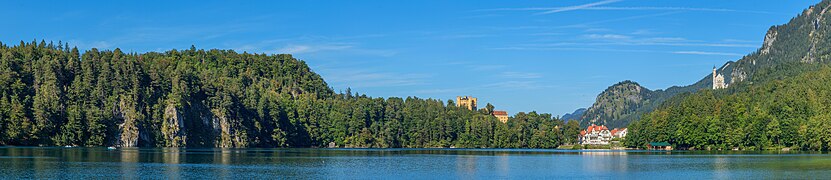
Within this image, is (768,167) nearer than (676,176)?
No

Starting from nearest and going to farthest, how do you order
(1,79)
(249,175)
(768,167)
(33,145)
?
(249,175) < (768,167) < (33,145) < (1,79)

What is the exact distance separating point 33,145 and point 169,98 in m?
40.4

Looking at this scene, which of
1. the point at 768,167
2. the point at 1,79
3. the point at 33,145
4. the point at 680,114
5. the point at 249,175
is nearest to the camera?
the point at 249,175

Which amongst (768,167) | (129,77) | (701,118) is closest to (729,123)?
(701,118)

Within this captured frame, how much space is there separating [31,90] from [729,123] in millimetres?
122773

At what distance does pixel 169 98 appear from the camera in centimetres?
19375

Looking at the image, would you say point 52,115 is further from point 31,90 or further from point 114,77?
point 114,77

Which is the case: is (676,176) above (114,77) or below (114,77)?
below

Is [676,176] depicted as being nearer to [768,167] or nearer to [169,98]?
[768,167]

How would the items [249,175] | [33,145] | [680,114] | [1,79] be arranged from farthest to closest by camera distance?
[680,114], [1,79], [33,145], [249,175]

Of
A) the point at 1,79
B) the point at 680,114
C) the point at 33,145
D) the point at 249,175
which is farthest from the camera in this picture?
the point at 680,114

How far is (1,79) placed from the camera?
6619 inches

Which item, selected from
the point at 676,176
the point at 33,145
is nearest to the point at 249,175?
the point at 676,176

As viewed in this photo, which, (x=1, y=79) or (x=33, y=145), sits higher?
(x=1, y=79)
